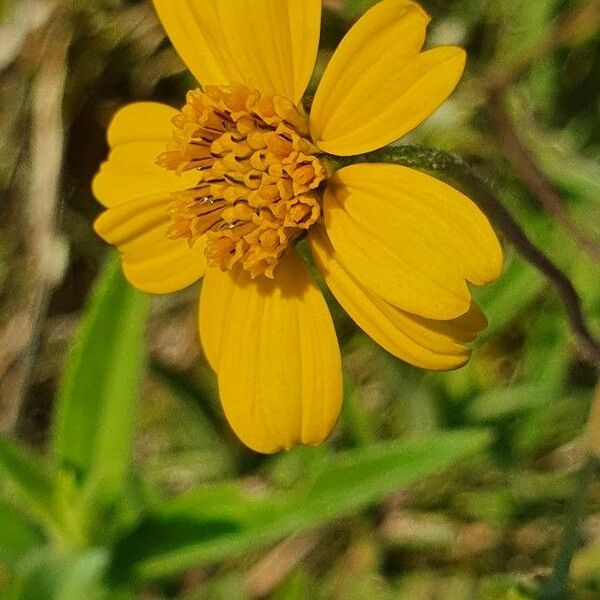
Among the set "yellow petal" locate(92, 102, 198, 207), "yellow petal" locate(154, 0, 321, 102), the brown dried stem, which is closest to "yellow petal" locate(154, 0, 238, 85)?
"yellow petal" locate(154, 0, 321, 102)

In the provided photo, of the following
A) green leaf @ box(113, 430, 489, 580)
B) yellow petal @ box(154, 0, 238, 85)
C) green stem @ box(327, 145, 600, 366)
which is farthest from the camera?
green leaf @ box(113, 430, 489, 580)

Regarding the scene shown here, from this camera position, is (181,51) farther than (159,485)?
No

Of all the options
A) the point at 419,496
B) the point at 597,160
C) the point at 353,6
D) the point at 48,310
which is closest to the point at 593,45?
the point at 597,160

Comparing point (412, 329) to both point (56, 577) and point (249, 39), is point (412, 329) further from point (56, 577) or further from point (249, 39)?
point (56, 577)

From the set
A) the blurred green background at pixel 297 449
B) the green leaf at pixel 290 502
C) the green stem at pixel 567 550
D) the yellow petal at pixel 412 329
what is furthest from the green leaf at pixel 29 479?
the green stem at pixel 567 550

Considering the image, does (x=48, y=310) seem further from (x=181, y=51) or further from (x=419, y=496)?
(x=181, y=51)

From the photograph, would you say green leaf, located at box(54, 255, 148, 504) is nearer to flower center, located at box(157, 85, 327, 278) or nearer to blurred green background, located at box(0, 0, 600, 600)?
blurred green background, located at box(0, 0, 600, 600)

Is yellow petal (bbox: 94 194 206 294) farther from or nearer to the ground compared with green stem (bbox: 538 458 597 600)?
farther from the ground

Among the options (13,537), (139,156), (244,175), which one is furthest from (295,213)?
(13,537)
